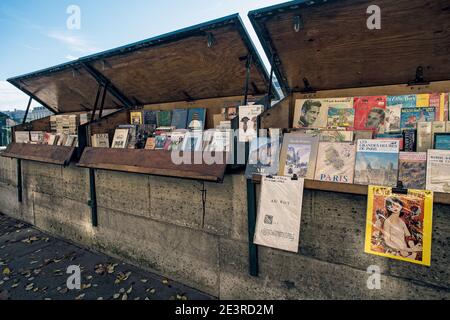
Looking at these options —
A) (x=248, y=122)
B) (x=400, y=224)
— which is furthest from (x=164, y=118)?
(x=400, y=224)

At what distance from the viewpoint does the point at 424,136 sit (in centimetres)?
199

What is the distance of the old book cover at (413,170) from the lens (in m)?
1.75

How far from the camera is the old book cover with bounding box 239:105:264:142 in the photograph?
92.3 inches

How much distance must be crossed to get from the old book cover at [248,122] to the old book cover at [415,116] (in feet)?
4.19

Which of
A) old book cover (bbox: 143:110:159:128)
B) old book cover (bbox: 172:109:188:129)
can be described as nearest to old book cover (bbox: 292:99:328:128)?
old book cover (bbox: 172:109:188:129)

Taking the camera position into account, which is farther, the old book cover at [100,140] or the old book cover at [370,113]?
the old book cover at [100,140]

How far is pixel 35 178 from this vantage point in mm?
4938

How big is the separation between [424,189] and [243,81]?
87.5 inches

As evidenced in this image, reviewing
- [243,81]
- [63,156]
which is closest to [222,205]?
[243,81]

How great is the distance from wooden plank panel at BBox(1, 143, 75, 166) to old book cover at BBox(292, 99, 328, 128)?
3114mm

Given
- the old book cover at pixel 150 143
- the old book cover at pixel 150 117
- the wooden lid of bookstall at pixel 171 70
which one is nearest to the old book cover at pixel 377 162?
the wooden lid of bookstall at pixel 171 70

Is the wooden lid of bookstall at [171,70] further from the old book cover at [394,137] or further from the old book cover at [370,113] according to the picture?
the old book cover at [394,137]

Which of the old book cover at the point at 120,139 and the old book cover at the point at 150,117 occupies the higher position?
the old book cover at the point at 150,117

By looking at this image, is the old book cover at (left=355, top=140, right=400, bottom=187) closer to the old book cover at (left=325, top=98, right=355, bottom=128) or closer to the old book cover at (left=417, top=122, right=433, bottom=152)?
the old book cover at (left=417, top=122, right=433, bottom=152)
